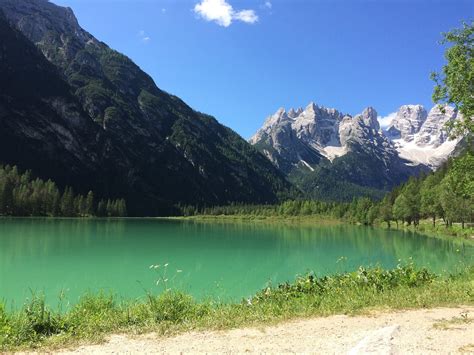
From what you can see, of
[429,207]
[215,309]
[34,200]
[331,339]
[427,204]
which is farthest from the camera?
[34,200]

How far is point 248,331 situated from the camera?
38.9ft

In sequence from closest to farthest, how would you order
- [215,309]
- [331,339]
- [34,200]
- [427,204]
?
[331,339] < [215,309] < [427,204] < [34,200]

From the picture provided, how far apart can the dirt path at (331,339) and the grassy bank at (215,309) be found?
85 cm

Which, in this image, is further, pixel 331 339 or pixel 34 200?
pixel 34 200

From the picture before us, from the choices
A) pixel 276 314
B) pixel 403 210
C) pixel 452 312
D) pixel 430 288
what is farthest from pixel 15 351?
pixel 403 210

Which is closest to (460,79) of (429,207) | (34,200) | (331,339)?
(331,339)

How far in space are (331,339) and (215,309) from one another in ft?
18.3

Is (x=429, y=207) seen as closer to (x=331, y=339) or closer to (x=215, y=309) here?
(x=215, y=309)

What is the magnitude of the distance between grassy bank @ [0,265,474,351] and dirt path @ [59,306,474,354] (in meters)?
0.85

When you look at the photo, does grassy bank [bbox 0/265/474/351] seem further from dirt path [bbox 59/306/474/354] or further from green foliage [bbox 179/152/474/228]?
green foliage [bbox 179/152/474/228]

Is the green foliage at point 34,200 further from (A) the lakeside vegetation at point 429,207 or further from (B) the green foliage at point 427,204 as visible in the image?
(B) the green foliage at point 427,204

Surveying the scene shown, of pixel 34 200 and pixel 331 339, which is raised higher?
pixel 34 200

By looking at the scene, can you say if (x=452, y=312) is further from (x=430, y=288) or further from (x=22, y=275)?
(x=22, y=275)

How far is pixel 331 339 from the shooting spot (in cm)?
1072
